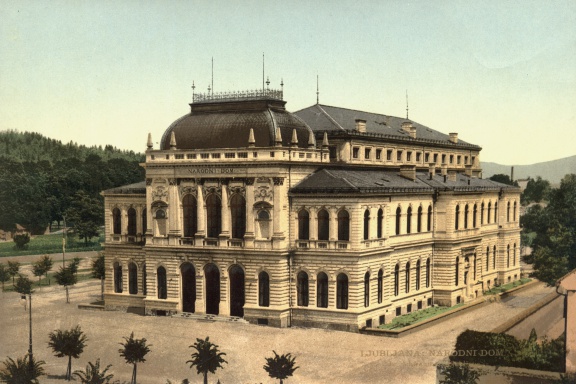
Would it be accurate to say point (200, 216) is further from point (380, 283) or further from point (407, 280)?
point (407, 280)

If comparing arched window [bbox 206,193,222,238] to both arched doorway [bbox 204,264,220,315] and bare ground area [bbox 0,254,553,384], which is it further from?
bare ground area [bbox 0,254,553,384]

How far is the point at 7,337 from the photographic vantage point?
176 feet

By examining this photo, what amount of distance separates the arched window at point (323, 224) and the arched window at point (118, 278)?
18572 millimetres

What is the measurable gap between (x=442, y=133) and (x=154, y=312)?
44332 mm

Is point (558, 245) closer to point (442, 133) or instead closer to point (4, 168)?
point (442, 133)

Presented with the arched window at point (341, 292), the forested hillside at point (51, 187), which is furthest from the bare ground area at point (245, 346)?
the forested hillside at point (51, 187)

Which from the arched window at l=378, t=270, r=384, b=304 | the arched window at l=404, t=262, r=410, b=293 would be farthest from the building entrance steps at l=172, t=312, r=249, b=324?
the arched window at l=404, t=262, r=410, b=293

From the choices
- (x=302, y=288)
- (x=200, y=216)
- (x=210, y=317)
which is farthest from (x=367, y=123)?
(x=210, y=317)

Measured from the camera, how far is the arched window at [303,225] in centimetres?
5581

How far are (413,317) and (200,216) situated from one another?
17700 millimetres

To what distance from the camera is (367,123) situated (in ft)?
248

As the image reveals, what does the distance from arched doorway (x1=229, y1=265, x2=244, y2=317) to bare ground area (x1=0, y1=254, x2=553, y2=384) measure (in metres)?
2.05

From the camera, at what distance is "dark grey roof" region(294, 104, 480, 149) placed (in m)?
68.6

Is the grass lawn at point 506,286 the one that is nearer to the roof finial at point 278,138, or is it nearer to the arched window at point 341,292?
the arched window at point 341,292
